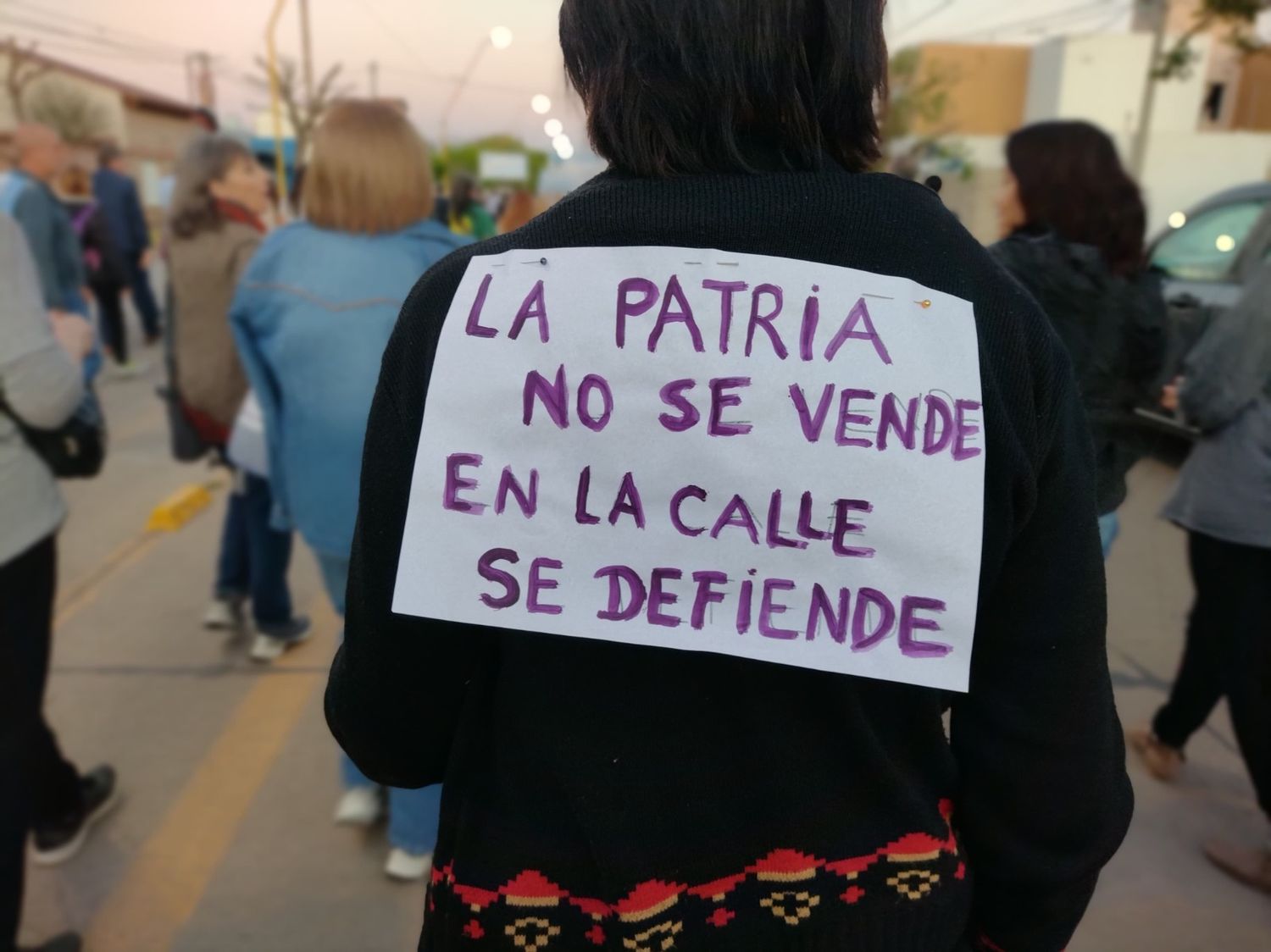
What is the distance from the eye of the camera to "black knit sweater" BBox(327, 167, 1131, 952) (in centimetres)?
87

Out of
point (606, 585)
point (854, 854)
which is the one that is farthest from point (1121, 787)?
point (606, 585)

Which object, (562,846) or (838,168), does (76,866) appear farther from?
(838,168)

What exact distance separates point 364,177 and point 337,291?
0.87 ft

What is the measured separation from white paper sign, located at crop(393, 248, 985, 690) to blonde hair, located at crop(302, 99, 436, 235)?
1.39 meters

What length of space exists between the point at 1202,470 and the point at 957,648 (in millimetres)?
1923

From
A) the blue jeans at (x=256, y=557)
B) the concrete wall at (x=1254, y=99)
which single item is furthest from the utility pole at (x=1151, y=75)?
the blue jeans at (x=256, y=557)

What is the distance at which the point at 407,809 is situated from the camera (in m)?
2.32

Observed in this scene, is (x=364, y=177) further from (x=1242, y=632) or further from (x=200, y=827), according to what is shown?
(x=1242, y=632)

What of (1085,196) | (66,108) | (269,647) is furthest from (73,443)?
(66,108)

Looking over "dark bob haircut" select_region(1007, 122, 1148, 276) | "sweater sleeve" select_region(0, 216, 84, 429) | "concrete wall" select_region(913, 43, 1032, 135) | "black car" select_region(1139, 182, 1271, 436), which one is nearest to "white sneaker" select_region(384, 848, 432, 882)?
"sweater sleeve" select_region(0, 216, 84, 429)

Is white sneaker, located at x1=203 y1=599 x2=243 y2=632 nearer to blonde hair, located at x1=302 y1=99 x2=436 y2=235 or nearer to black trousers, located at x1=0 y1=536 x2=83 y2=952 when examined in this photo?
black trousers, located at x1=0 y1=536 x2=83 y2=952

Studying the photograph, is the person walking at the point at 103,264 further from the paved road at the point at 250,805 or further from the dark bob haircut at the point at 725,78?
the dark bob haircut at the point at 725,78

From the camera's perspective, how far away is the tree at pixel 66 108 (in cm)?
2933

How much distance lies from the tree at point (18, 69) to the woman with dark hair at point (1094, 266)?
24345 mm
